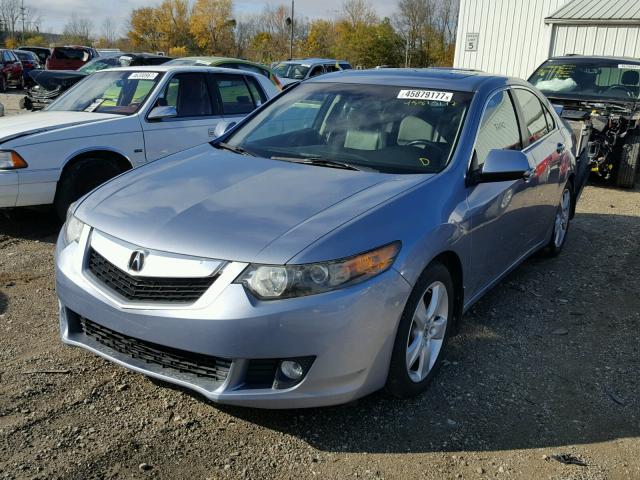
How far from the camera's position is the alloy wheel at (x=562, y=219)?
18.2 ft

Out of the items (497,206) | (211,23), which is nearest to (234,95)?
(497,206)

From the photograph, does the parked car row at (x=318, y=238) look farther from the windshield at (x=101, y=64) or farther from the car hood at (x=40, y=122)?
the windshield at (x=101, y=64)

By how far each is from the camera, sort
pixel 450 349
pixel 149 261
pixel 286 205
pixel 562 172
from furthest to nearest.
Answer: pixel 562 172 < pixel 450 349 < pixel 286 205 < pixel 149 261

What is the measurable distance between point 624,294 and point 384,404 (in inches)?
107

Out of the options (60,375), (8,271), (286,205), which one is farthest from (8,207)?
(286,205)

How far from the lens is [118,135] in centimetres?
619

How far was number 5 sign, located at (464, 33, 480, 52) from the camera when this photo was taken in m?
22.2

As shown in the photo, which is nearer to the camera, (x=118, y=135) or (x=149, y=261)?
(x=149, y=261)

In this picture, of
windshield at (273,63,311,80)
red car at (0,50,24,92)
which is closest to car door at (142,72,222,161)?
windshield at (273,63,311,80)

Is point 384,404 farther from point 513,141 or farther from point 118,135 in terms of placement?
point 118,135

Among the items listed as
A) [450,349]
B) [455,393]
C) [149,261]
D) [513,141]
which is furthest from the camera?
[513,141]

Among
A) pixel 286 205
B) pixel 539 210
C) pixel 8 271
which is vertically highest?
pixel 286 205

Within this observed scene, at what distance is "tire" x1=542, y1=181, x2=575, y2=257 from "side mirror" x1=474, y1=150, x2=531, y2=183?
1954 mm

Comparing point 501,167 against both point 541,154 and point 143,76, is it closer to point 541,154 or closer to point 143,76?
point 541,154
